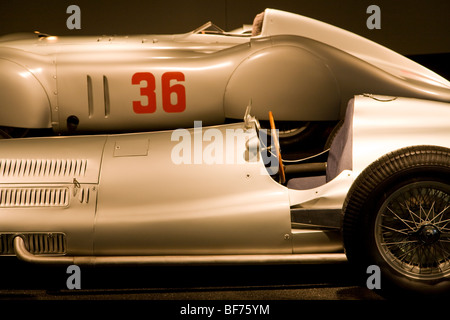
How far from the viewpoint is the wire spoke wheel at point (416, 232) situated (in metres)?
2.48

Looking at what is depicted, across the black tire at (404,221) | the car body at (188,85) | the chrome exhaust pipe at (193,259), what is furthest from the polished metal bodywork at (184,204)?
the car body at (188,85)

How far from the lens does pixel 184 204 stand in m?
2.66

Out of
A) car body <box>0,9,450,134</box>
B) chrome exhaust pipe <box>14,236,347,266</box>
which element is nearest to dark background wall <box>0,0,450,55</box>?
car body <box>0,9,450,134</box>

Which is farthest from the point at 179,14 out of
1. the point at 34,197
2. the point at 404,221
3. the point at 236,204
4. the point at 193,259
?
the point at 404,221

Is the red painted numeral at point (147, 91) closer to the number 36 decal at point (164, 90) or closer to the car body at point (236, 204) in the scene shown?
the number 36 decal at point (164, 90)

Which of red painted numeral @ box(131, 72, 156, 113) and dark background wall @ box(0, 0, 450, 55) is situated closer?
red painted numeral @ box(131, 72, 156, 113)

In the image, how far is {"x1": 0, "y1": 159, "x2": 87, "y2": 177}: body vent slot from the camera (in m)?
2.80

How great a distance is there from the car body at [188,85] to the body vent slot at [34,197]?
114 centimetres

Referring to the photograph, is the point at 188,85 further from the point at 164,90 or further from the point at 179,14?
the point at 179,14

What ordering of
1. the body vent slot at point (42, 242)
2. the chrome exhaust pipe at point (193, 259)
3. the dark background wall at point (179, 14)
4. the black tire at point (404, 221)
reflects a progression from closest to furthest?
the black tire at point (404, 221), the chrome exhaust pipe at point (193, 259), the body vent slot at point (42, 242), the dark background wall at point (179, 14)

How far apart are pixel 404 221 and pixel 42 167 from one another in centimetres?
182

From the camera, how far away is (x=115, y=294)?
2760mm

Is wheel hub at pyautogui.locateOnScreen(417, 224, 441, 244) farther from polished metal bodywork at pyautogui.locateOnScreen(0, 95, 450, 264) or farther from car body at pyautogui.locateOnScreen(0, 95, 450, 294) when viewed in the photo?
polished metal bodywork at pyautogui.locateOnScreen(0, 95, 450, 264)

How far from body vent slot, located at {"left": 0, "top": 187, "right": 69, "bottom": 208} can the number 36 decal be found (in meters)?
1.24
